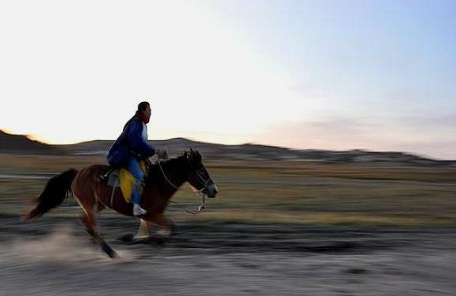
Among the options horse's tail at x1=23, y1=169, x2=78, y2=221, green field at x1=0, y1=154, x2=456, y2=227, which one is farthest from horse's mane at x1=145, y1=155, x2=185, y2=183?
green field at x1=0, y1=154, x2=456, y2=227

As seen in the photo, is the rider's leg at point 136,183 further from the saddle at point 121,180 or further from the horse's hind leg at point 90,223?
the horse's hind leg at point 90,223

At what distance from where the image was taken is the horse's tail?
46.4 feet

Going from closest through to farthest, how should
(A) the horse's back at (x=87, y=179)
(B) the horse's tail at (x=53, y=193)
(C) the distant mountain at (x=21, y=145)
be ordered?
1. (A) the horse's back at (x=87, y=179)
2. (B) the horse's tail at (x=53, y=193)
3. (C) the distant mountain at (x=21, y=145)

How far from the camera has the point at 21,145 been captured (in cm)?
19188

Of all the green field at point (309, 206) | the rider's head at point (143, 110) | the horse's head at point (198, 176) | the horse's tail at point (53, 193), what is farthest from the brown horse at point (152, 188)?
the green field at point (309, 206)

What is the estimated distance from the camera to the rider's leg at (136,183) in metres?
12.7

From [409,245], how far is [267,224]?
549cm

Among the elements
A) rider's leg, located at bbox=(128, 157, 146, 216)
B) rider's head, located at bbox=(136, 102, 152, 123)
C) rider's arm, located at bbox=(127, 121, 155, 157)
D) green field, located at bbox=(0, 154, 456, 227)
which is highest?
rider's head, located at bbox=(136, 102, 152, 123)

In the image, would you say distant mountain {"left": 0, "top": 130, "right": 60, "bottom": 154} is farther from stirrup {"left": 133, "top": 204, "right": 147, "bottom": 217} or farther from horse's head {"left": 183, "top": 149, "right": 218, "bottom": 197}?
stirrup {"left": 133, "top": 204, "right": 147, "bottom": 217}

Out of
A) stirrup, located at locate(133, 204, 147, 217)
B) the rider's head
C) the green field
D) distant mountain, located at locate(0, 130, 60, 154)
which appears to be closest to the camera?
stirrup, located at locate(133, 204, 147, 217)

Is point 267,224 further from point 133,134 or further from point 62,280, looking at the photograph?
point 62,280

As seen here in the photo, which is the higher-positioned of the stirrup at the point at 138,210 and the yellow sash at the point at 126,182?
the yellow sash at the point at 126,182

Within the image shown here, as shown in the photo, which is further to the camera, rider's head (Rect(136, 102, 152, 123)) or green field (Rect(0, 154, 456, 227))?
green field (Rect(0, 154, 456, 227))

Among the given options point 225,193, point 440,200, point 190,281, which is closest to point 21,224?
point 190,281
